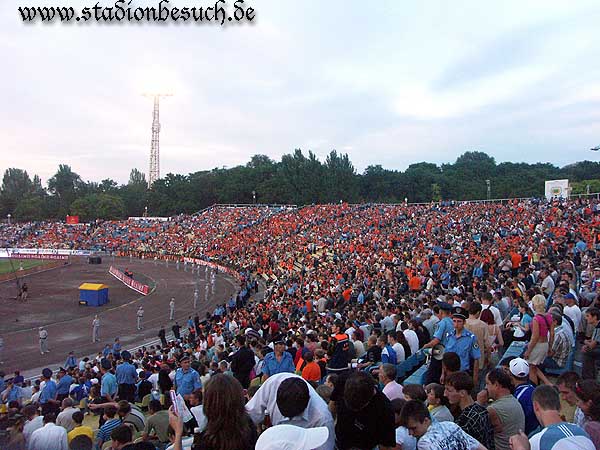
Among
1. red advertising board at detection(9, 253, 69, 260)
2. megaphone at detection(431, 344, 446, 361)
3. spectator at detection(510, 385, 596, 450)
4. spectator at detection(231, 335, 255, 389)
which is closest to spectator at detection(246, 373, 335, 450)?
spectator at detection(510, 385, 596, 450)

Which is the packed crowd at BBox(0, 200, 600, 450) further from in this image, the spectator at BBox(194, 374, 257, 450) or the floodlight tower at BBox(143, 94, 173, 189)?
the floodlight tower at BBox(143, 94, 173, 189)

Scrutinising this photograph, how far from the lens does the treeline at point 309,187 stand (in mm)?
80312

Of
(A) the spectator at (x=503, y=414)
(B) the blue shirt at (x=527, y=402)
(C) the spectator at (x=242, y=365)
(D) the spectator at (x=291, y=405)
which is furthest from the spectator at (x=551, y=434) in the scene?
(C) the spectator at (x=242, y=365)

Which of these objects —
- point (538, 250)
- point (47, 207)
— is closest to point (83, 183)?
point (47, 207)

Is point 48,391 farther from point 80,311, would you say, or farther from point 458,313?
point 80,311

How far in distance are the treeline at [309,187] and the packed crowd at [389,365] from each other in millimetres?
49347

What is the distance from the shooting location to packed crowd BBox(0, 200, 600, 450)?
3.45 m

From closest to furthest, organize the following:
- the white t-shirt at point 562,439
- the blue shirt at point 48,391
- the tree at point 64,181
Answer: the white t-shirt at point 562,439 → the blue shirt at point 48,391 → the tree at point 64,181

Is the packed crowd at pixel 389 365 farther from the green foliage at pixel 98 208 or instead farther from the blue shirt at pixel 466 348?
the green foliage at pixel 98 208

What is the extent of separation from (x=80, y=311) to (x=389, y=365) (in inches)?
1108

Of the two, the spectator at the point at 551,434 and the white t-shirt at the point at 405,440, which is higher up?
the spectator at the point at 551,434

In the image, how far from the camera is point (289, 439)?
8.78 feet

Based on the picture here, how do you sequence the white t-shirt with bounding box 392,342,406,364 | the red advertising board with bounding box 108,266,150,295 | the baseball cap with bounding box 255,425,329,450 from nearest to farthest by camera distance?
the baseball cap with bounding box 255,425,329,450 < the white t-shirt with bounding box 392,342,406,364 < the red advertising board with bounding box 108,266,150,295

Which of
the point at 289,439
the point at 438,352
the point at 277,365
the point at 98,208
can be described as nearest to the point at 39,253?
the point at 98,208
